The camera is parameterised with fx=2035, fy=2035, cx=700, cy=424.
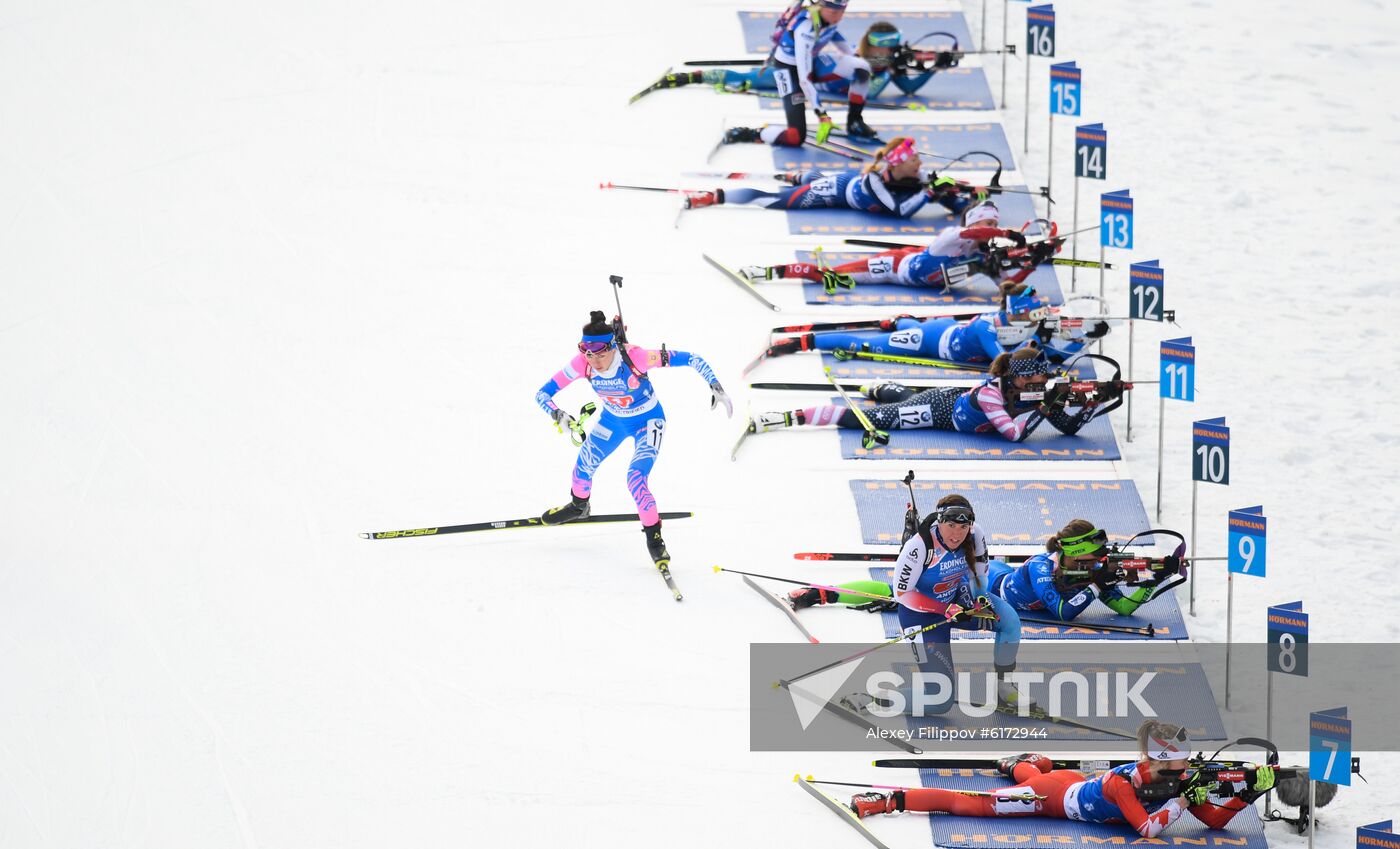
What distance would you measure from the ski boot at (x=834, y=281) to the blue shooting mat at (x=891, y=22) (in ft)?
15.0

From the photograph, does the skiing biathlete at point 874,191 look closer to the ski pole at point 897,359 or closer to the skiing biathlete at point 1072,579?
the ski pole at point 897,359

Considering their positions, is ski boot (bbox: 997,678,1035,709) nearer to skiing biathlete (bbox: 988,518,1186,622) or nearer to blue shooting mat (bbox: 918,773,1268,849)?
skiing biathlete (bbox: 988,518,1186,622)

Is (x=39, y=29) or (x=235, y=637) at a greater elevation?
(x=39, y=29)

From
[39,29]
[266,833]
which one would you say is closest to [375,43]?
[39,29]

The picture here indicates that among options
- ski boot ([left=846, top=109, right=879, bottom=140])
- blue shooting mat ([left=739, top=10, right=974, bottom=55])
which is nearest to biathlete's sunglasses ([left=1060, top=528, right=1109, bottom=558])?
ski boot ([left=846, top=109, right=879, bottom=140])

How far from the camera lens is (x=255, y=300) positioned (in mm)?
16062

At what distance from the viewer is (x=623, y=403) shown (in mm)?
12289

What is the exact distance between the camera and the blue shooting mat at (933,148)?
17.8 m

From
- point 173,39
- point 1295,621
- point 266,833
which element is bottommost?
point 266,833

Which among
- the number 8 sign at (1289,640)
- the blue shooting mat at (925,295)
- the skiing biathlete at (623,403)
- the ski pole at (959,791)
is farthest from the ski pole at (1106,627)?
the blue shooting mat at (925,295)

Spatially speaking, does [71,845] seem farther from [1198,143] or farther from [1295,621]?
[1198,143]

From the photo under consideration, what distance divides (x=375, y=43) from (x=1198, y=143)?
804cm

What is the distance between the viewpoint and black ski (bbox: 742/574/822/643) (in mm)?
11867

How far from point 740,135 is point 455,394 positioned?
473 cm
